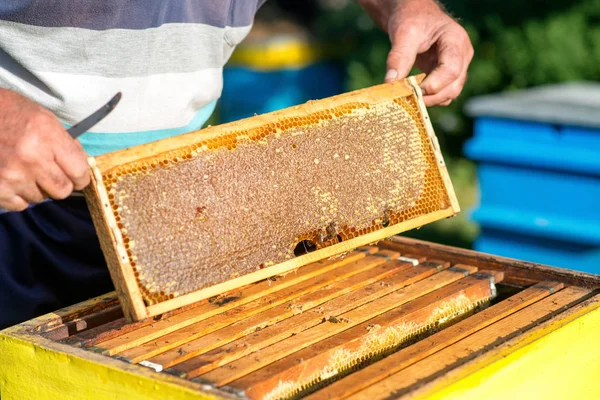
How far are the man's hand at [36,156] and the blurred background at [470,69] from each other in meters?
4.20

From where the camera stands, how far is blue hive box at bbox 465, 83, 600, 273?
11.7 ft

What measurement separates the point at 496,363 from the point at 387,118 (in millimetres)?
783

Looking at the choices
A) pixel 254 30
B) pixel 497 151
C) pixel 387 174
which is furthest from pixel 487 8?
pixel 387 174

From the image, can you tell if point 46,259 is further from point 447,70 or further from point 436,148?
point 447,70

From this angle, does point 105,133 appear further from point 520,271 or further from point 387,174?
point 520,271

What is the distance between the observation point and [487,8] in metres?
6.94

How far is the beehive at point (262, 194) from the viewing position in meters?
1.71

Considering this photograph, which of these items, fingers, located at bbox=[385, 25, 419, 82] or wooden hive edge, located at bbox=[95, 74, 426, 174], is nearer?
wooden hive edge, located at bbox=[95, 74, 426, 174]

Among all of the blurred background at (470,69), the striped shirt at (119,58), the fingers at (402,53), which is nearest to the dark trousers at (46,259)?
the striped shirt at (119,58)

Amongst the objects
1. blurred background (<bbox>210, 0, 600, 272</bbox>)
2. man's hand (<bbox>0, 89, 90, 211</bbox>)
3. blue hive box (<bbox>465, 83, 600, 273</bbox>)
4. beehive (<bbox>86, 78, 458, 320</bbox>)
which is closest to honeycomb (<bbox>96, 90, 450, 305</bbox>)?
beehive (<bbox>86, 78, 458, 320</bbox>)

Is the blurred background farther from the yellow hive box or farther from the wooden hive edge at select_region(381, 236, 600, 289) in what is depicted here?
the yellow hive box

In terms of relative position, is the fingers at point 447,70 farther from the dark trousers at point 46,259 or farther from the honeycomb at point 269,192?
the dark trousers at point 46,259

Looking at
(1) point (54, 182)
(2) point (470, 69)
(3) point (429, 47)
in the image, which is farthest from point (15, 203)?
(2) point (470, 69)

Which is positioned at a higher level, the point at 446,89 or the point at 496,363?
the point at 446,89
